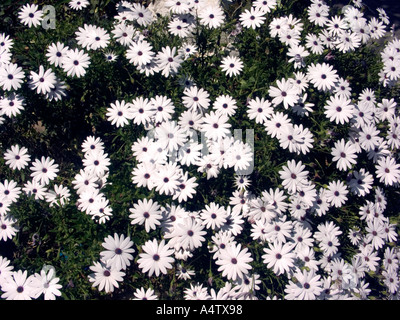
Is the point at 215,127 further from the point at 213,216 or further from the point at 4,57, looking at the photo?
the point at 4,57

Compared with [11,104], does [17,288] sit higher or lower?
lower

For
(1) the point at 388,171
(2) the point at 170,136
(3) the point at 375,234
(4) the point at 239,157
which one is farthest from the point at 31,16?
(3) the point at 375,234

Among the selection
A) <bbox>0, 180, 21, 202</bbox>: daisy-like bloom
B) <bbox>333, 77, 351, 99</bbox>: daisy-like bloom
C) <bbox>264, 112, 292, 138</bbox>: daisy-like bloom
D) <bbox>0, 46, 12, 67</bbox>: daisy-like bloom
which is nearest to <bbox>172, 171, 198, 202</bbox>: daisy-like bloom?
<bbox>264, 112, 292, 138</bbox>: daisy-like bloom

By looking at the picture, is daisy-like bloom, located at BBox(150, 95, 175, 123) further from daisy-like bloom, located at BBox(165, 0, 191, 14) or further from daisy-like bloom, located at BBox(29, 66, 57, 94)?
daisy-like bloom, located at BBox(165, 0, 191, 14)

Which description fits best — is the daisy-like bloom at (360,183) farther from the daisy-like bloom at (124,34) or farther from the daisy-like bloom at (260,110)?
the daisy-like bloom at (124,34)

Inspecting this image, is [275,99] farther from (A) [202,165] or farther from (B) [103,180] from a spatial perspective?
(B) [103,180]

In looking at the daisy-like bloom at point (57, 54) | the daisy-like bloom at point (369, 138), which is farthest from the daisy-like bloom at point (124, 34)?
the daisy-like bloom at point (369, 138)
